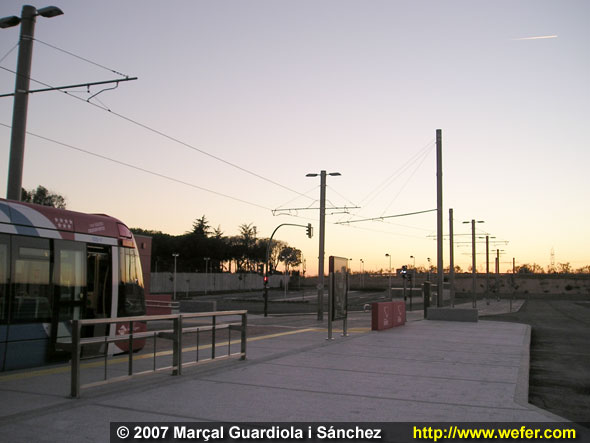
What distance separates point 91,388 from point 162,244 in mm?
92996

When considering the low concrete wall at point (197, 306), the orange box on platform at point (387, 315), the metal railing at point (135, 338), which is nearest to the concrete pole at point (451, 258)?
the orange box on platform at point (387, 315)

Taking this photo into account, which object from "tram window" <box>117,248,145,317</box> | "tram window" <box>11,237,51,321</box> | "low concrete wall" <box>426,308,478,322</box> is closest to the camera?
"tram window" <box>11,237,51,321</box>

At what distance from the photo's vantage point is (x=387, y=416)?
6617mm

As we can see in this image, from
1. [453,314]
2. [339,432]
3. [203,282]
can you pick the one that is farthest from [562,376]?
[203,282]

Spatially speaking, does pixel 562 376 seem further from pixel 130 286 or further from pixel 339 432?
pixel 130 286

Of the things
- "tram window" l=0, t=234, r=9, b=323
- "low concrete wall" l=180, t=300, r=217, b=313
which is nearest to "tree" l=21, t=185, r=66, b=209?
"low concrete wall" l=180, t=300, r=217, b=313

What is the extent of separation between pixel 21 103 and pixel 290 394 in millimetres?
8522

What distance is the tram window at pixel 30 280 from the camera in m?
9.37

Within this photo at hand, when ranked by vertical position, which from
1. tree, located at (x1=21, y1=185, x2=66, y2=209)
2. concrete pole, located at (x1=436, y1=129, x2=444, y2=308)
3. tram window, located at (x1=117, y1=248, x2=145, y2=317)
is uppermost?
tree, located at (x1=21, y1=185, x2=66, y2=209)

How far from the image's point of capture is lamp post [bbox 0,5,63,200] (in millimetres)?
11102

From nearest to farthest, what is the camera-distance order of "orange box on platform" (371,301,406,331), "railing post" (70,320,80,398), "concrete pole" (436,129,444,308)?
"railing post" (70,320,80,398), "orange box on platform" (371,301,406,331), "concrete pole" (436,129,444,308)

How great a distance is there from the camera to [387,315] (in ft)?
66.6

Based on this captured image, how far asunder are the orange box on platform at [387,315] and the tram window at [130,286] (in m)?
9.18

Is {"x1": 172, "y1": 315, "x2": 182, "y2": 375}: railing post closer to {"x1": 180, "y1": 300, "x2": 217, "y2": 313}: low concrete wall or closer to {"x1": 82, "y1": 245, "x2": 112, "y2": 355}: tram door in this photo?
{"x1": 82, "y1": 245, "x2": 112, "y2": 355}: tram door
